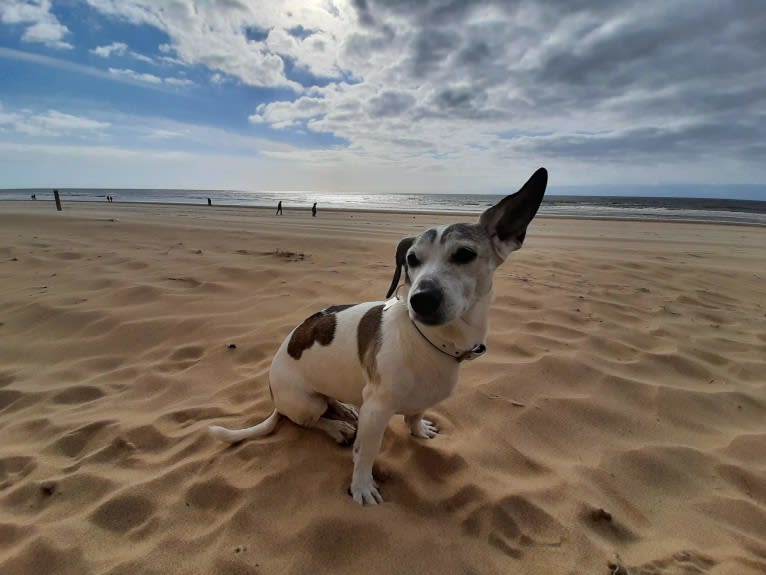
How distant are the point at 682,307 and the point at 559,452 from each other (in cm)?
384

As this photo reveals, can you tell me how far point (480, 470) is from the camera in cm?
225

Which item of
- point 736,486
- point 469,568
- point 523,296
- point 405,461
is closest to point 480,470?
point 405,461

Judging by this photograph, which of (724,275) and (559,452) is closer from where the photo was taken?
(559,452)

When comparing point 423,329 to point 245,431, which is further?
point 245,431

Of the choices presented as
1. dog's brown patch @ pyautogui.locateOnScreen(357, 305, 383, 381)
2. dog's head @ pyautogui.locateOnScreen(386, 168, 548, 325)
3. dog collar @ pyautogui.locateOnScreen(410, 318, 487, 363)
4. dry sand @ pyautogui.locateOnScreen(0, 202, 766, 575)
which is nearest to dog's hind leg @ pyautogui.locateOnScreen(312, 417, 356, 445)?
dry sand @ pyautogui.locateOnScreen(0, 202, 766, 575)

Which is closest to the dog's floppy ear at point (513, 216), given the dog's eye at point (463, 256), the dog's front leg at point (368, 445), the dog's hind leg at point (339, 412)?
the dog's eye at point (463, 256)

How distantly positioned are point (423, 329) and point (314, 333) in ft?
2.84

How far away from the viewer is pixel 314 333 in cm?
253

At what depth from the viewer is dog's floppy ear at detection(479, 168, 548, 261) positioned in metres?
2.04

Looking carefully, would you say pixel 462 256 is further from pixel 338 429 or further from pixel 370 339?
pixel 338 429

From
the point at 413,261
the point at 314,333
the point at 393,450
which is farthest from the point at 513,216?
the point at 393,450

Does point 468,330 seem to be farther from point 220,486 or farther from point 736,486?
point 736,486

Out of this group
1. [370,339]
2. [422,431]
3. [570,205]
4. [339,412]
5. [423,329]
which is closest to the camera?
[423,329]

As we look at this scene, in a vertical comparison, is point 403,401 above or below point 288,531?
above
